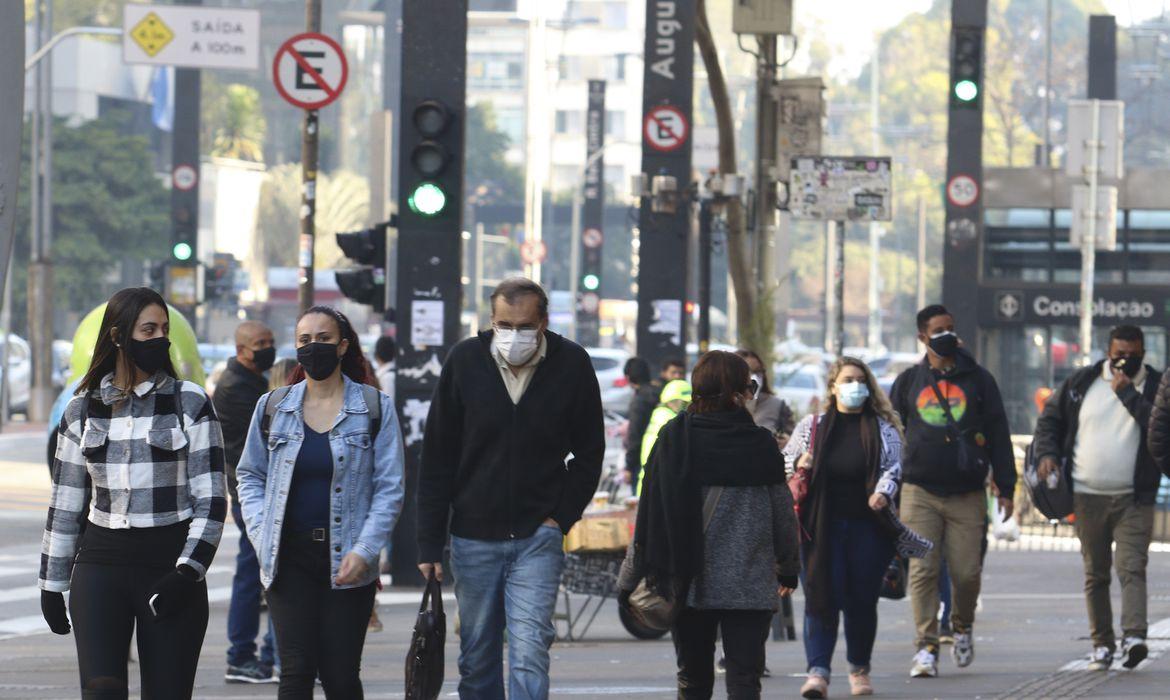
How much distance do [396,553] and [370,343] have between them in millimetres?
34009

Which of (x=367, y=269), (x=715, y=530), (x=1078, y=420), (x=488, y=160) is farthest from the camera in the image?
(x=488, y=160)

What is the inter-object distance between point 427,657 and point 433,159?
890 cm

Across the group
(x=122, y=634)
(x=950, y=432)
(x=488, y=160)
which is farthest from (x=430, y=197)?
(x=488, y=160)

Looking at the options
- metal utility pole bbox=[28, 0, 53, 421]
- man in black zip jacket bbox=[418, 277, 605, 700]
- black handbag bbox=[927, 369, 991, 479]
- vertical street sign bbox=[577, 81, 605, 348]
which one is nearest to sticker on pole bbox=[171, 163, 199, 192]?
metal utility pole bbox=[28, 0, 53, 421]

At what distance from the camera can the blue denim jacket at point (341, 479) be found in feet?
25.2

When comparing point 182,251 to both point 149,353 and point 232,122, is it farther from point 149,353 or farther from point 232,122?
point 232,122

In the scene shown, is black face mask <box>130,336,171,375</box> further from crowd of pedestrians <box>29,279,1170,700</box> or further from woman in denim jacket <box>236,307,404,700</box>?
woman in denim jacket <box>236,307,404,700</box>

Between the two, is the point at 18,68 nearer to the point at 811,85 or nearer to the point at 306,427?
the point at 306,427

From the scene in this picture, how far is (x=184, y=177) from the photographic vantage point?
42250 mm

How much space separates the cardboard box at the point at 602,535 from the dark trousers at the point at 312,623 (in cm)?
565

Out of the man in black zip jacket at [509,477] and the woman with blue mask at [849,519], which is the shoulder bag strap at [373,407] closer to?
the man in black zip jacket at [509,477]

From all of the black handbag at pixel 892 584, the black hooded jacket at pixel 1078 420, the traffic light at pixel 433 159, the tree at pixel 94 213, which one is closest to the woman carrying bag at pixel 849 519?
the black handbag at pixel 892 584

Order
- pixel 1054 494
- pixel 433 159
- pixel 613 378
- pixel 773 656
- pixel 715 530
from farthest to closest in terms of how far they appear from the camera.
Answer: pixel 613 378, pixel 433 159, pixel 773 656, pixel 1054 494, pixel 715 530

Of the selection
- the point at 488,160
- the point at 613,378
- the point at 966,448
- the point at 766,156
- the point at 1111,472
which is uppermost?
the point at 488,160
